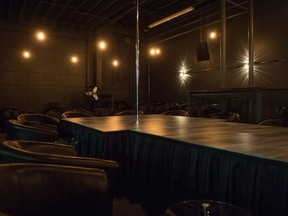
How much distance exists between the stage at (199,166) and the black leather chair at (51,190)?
0.54 m

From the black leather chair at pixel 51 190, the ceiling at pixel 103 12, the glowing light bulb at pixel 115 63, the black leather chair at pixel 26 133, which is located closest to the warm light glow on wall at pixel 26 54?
the ceiling at pixel 103 12

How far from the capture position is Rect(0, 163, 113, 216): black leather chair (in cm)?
74

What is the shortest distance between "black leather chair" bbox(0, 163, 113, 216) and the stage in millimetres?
542

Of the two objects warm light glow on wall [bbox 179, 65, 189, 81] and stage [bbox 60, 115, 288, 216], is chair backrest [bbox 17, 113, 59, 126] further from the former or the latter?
warm light glow on wall [bbox 179, 65, 189, 81]

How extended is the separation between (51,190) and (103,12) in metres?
8.18

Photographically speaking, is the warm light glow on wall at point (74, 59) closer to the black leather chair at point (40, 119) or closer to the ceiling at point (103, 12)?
the ceiling at point (103, 12)

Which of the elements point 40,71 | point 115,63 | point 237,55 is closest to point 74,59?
point 40,71

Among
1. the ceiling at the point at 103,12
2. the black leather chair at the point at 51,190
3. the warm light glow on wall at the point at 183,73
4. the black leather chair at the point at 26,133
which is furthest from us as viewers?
the warm light glow on wall at the point at 183,73

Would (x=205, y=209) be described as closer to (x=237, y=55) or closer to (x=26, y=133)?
(x=26, y=133)

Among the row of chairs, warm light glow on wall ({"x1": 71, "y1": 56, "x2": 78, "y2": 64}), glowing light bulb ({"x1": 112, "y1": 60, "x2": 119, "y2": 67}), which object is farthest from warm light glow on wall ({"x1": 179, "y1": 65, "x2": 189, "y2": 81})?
the row of chairs

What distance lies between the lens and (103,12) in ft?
26.9

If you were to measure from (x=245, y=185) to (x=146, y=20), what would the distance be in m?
8.97

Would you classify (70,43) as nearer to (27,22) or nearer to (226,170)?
(27,22)

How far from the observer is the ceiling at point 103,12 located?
7.38 m
